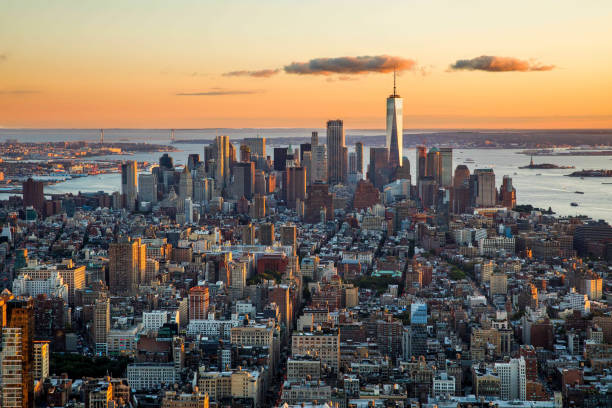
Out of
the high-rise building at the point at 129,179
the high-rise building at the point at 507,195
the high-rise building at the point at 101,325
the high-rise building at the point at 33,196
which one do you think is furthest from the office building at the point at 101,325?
the high-rise building at the point at 129,179

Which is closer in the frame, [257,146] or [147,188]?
[147,188]

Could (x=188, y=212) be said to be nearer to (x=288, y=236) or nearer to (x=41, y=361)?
(x=288, y=236)

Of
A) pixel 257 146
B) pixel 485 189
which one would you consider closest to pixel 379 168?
pixel 257 146

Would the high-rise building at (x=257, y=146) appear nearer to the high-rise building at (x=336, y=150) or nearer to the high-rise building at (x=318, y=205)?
the high-rise building at (x=336, y=150)

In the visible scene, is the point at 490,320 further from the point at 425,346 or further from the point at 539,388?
the point at 539,388

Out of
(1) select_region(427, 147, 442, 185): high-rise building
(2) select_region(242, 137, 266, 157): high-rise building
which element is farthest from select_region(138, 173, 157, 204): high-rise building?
(1) select_region(427, 147, 442, 185): high-rise building

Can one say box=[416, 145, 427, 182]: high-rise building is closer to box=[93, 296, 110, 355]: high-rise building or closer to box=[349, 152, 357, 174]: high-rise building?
box=[349, 152, 357, 174]: high-rise building
